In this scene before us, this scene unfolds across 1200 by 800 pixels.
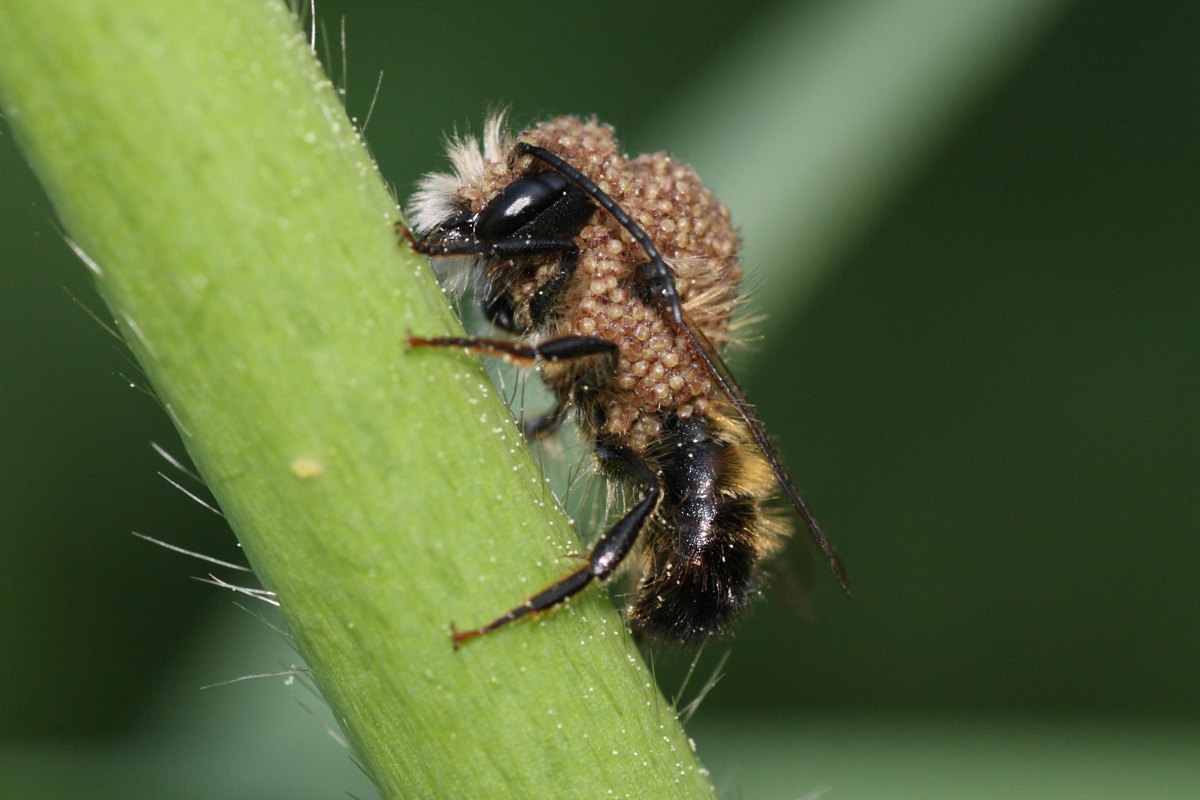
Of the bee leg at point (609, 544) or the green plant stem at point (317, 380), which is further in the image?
the bee leg at point (609, 544)

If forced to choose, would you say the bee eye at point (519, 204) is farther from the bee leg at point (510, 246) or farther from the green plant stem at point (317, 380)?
the green plant stem at point (317, 380)

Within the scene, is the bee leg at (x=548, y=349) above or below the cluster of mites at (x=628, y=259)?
below

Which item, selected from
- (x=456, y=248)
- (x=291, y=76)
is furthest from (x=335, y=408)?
(x=456, y=248)

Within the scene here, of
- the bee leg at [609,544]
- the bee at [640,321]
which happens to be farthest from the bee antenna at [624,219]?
the bee leg at [609,544]

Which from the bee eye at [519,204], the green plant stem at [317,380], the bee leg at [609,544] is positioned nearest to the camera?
the green plant stem at [317,380]

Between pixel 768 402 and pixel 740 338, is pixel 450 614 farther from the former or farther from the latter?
pixel 768 402

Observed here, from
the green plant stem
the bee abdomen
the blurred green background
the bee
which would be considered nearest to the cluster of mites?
the bee
